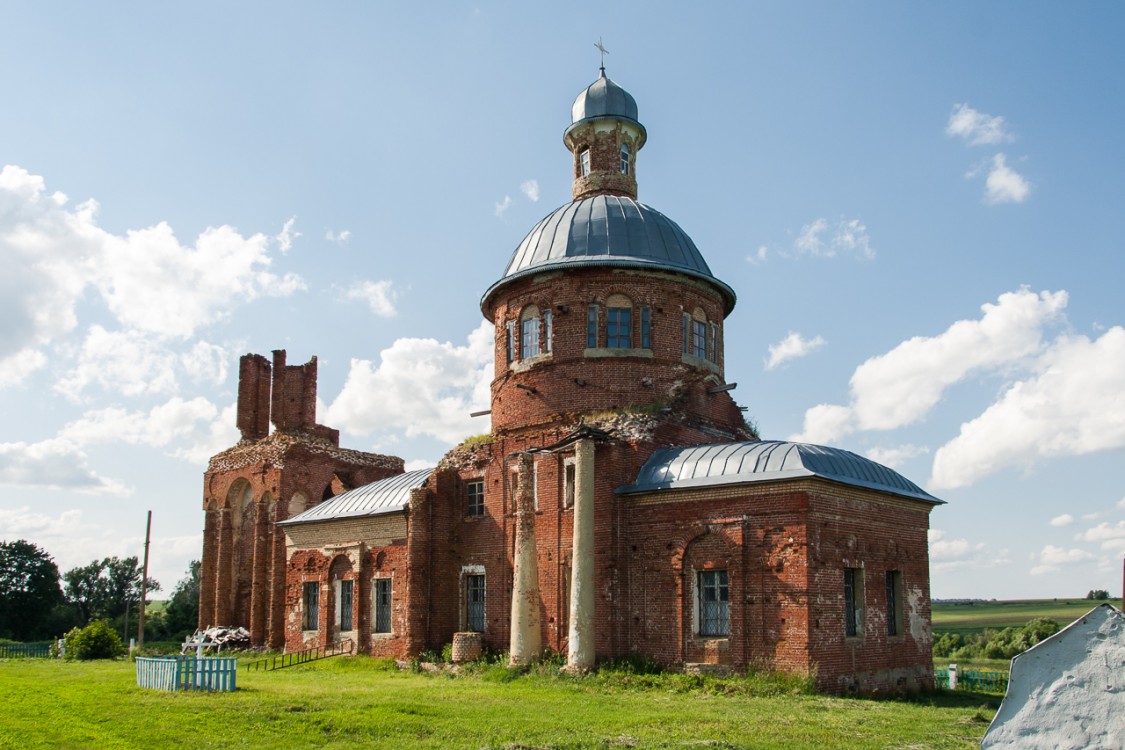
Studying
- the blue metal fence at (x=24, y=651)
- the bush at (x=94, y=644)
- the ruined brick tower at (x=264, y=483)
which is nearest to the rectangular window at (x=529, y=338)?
the ruined brick tower at (x=264, y=483)

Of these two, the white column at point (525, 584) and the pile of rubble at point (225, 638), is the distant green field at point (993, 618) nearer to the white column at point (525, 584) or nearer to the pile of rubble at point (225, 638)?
the white column at point (525, 584)

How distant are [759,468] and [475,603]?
7.66m

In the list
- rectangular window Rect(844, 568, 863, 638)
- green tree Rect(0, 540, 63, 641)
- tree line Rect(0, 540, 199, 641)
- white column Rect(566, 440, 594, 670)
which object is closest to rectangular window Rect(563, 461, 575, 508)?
white column Rect(566, 440, 594, 670)

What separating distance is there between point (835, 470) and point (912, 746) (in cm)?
665

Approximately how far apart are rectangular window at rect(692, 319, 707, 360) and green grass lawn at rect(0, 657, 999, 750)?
8.09 m

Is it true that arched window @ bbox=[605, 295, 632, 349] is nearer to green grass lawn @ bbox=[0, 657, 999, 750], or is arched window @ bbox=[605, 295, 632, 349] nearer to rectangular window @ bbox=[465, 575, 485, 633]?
rectangular window @ bbox=[465, 575, 485, 633]

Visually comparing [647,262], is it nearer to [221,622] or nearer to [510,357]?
[510,357]

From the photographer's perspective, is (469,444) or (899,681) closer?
(899,681)

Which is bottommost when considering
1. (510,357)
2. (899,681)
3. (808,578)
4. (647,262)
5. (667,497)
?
(899,681)

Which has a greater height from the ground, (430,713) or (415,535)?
(415,535)

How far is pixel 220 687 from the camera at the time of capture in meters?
15.9

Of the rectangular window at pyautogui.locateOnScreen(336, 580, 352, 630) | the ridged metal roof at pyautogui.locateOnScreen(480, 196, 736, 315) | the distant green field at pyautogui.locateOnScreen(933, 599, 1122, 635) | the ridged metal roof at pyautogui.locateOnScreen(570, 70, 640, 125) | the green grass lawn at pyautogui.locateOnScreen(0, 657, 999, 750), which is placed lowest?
the distant green field at pyautogui.locateOnScreen(933, 599, 1122, 635)

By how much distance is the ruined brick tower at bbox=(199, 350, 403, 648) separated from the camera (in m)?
29.0

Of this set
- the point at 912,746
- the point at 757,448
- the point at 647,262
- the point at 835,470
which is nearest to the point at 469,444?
the point at 647,262
